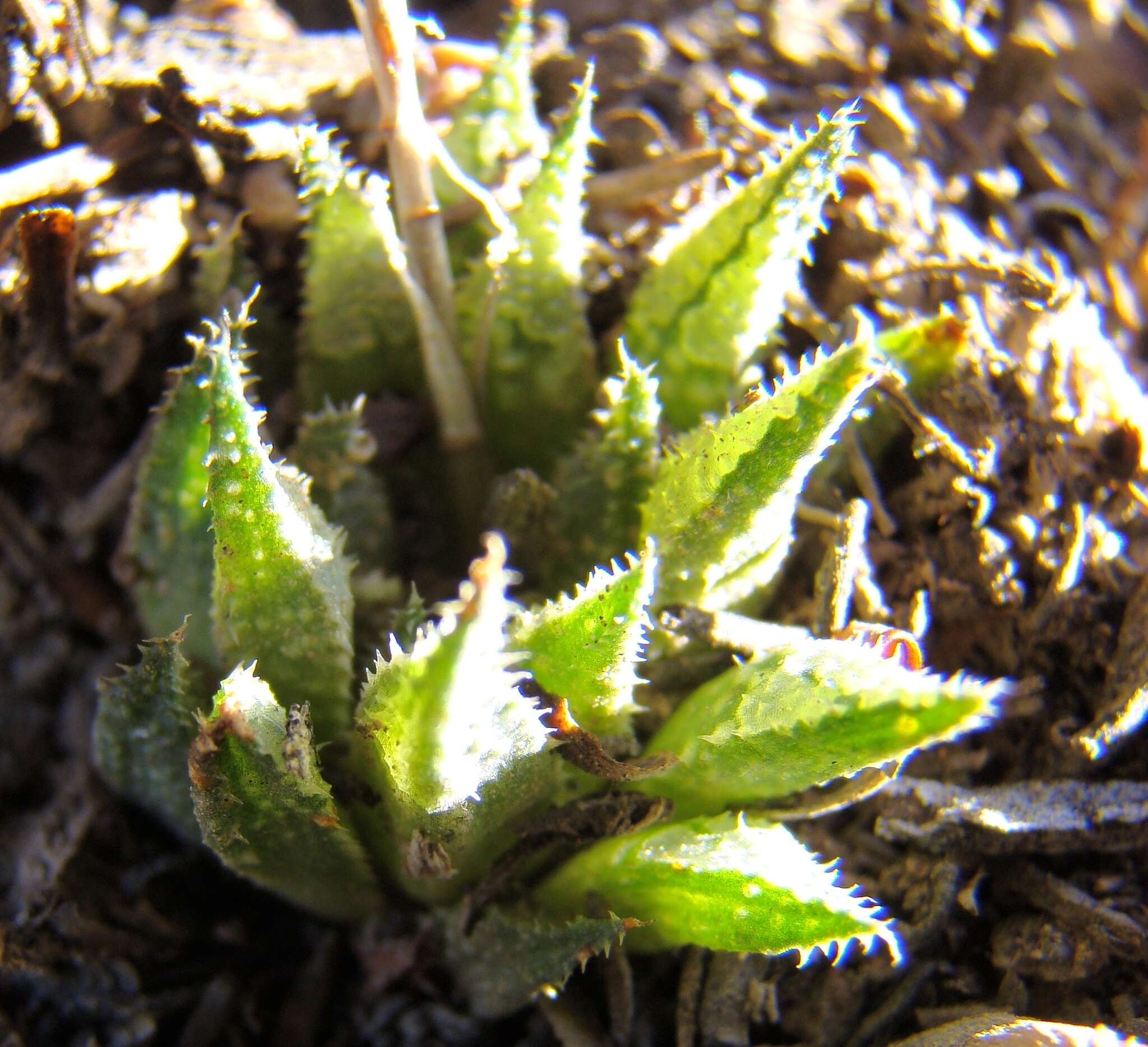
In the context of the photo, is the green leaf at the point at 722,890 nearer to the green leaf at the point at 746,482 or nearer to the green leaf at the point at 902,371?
the green leaf at the point at 746,482

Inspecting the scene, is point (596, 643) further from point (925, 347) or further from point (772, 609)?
point (925, 347)

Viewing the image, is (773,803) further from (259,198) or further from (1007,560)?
(259,198)

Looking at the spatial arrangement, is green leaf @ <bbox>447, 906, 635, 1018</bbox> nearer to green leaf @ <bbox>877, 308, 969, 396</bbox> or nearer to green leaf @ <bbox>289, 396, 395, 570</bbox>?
green leaf @ <bbox>289, 396, 395, 570</bbox>

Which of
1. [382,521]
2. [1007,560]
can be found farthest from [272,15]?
[1007,560]

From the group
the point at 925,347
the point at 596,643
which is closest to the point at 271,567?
the point at 596,643

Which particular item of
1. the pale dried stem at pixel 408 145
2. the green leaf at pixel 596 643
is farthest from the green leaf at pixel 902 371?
the pale dried stem at pixel 408 145

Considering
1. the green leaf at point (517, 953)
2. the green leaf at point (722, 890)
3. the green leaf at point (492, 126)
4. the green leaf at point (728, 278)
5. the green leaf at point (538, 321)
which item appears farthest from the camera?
the green leaf at point (492, 126)
